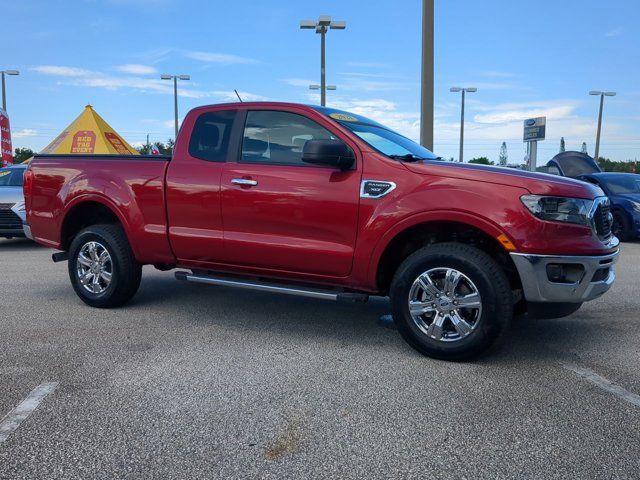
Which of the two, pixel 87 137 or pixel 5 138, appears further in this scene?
pixel 5 138

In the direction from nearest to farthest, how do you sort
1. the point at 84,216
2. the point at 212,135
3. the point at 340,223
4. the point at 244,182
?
1. the point at 340,223
2. the point at 244,182
3. the point at 212,135
4. the point at 84,216

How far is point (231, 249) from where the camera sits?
5008 millimetres

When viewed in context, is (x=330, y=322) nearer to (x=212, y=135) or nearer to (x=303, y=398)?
(x=303, y=398)

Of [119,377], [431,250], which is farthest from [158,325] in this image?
[431,250]

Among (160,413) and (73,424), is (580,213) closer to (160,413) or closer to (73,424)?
(160,413)

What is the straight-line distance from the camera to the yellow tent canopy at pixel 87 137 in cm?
2152

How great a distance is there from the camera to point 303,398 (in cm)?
351

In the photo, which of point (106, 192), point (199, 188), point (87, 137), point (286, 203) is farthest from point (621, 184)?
point (87, 137)

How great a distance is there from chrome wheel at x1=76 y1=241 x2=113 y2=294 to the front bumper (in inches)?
150

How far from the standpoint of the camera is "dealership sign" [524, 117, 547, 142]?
21.1 m

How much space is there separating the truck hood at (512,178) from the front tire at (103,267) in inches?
114

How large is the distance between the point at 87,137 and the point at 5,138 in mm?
6219

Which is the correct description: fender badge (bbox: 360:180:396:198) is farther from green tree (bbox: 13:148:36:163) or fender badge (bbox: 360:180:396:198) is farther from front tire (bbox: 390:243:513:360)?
green tree (bbox: 13:148:36:163)

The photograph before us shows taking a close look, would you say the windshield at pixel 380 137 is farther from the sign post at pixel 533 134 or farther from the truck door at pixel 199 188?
the sign post at pixel 533 134
